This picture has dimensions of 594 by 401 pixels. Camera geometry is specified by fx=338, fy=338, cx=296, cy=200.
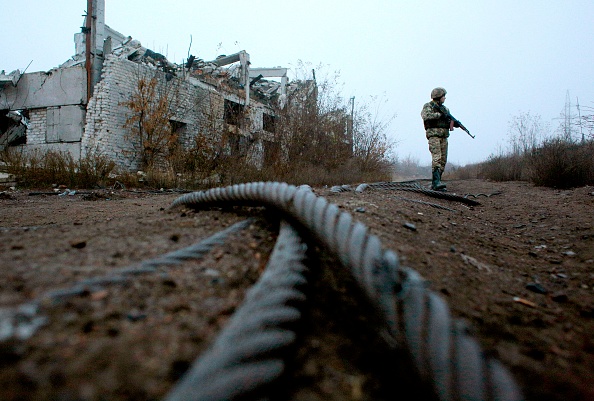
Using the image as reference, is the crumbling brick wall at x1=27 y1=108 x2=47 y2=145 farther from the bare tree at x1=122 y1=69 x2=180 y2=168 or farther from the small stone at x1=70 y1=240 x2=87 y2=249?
the small stone at x1=70 y1=240 x2=87 y2=249

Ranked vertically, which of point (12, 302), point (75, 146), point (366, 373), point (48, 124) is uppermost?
point (48, 124)

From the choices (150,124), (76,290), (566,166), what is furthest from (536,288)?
(150,124)

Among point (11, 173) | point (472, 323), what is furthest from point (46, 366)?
point (11, 173)

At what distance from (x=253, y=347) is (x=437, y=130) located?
18.7ft

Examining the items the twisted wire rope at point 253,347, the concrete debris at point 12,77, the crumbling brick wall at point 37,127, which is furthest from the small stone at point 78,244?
the concrete debris at point 12,77

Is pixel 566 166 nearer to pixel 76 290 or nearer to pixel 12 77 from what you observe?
pixel 76 290

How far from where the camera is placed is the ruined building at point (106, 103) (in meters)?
8.89

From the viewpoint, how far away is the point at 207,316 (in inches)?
27.7

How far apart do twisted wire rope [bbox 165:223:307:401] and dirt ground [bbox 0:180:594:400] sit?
0.15 ft

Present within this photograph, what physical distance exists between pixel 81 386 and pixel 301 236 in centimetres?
73

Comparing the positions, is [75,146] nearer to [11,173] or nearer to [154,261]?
[11,173]

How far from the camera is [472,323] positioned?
862 mm

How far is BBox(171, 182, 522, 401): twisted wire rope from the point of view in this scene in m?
0.55

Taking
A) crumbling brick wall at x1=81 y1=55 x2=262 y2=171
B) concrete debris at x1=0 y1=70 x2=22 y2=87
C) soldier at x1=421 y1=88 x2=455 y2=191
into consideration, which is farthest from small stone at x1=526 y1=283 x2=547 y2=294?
concrete debris at x1=0 y1=70 x2=22 y2=87
